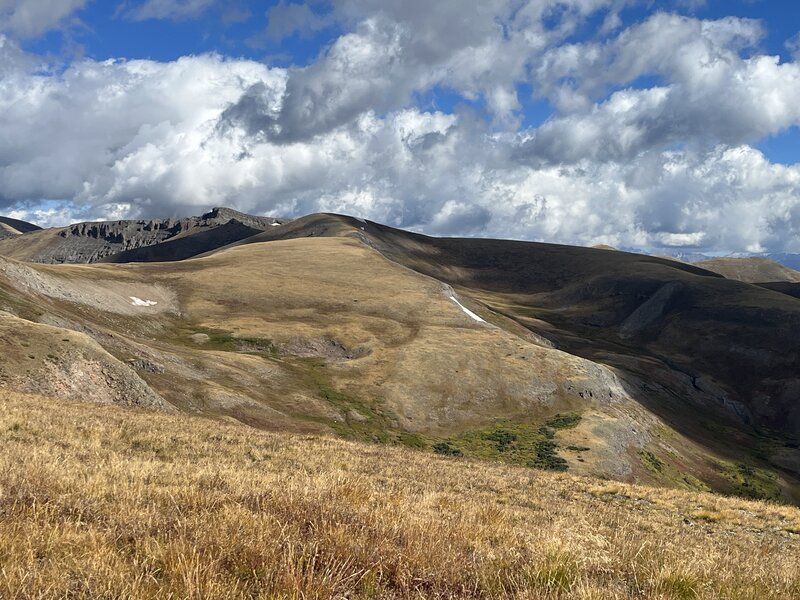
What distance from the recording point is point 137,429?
21.2 metres

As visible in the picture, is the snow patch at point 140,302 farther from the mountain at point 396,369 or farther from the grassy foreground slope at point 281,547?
the grassy foreground slope at point 281,547

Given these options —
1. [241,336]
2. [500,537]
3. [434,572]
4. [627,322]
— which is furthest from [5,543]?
[627,322]

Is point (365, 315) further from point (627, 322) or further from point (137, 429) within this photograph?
point (627, 322)

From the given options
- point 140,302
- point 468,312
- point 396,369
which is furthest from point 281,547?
point 468,312

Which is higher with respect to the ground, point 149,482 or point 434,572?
point 434,572

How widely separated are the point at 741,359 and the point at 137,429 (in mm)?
160905

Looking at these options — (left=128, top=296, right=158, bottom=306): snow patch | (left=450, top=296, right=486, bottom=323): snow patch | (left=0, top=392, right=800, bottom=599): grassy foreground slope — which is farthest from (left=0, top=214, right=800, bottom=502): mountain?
(left=0, top=392, right=800, bottom=599): grassy foreground slope

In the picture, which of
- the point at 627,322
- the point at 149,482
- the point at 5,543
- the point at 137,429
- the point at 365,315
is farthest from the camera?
the point at 627,322

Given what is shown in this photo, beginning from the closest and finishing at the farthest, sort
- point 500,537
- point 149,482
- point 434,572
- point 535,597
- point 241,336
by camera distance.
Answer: point 535,597, point 434,572, point 500,537, point 149,482, point 241,336

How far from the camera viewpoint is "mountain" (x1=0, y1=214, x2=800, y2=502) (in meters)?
56.8

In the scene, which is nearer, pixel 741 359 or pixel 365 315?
pixel 365 315

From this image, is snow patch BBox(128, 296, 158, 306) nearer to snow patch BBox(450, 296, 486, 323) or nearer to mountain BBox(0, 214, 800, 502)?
mountain BBox(0, 214, 800, 502)

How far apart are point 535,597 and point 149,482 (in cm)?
827

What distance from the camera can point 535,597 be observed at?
558 centimetres
